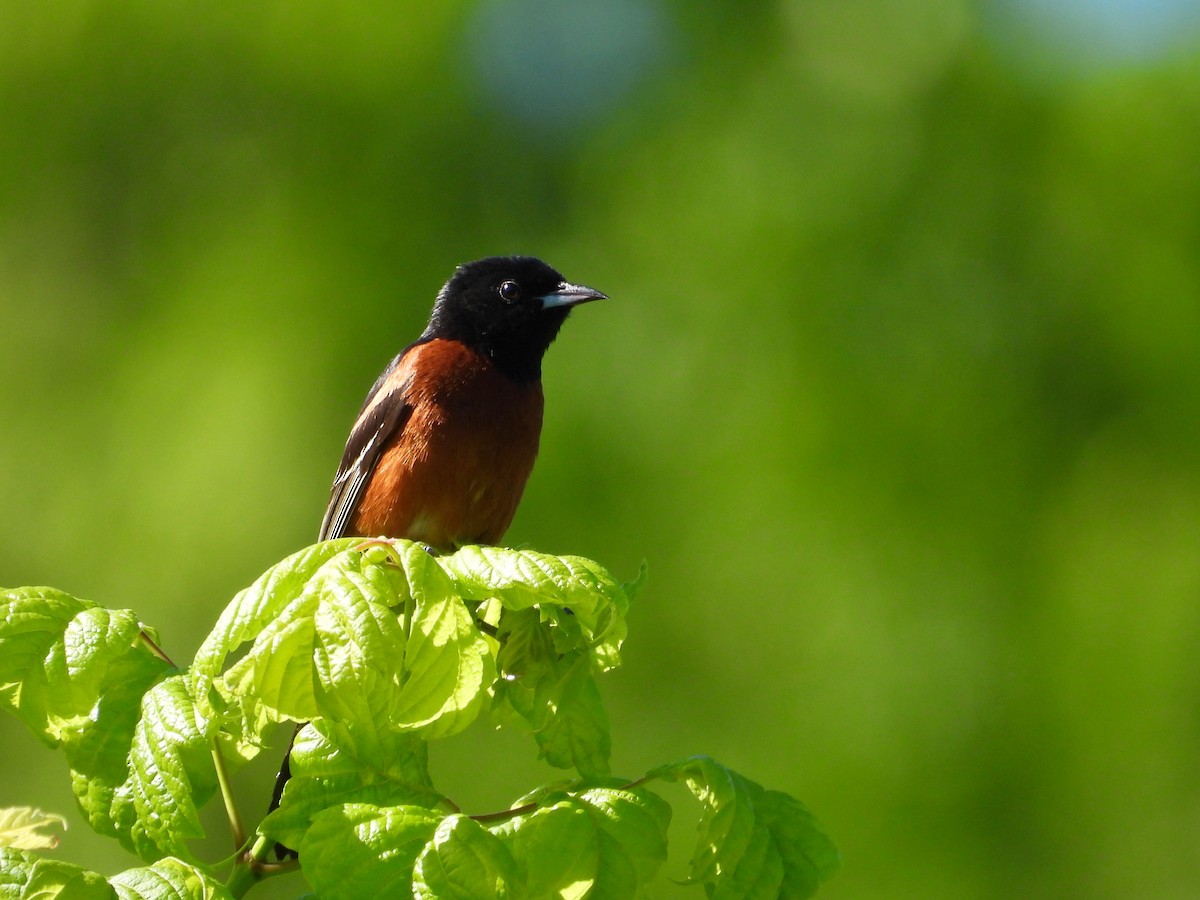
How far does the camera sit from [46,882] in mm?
1798

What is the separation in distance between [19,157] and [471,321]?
9317 millimetres

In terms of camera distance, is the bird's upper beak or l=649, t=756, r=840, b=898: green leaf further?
the bird's upper beak

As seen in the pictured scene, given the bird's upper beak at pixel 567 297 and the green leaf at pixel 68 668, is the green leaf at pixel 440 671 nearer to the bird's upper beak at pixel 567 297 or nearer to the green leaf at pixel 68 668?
the green leaf at pixel 68 668

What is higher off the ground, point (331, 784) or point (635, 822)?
point (635, 822)

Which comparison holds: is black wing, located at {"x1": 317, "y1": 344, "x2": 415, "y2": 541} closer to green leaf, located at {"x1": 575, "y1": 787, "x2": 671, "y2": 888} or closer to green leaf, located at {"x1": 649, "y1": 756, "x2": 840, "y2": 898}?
green leaf, located at {"x1": 649, "y1": 756, "x2": 840, "y2": 898}

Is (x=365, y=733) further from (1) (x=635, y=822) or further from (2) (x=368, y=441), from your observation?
(2) (x=368, y=441)

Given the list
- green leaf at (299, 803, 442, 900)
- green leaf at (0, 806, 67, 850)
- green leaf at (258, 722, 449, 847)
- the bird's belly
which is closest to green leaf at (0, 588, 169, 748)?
green leaf at (0, 806, 67, 850)

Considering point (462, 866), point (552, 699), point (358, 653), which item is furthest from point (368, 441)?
point (462, 866)

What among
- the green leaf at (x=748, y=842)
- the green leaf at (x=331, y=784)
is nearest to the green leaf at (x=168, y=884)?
the green leaf at (x=331, y=784)

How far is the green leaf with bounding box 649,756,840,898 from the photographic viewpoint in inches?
86.7

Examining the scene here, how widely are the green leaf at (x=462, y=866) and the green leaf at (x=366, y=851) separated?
0.04 m

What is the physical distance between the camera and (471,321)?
488cm

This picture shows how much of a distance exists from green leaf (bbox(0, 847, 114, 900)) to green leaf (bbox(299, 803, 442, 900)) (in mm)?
296

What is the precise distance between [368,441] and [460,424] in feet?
1.38
